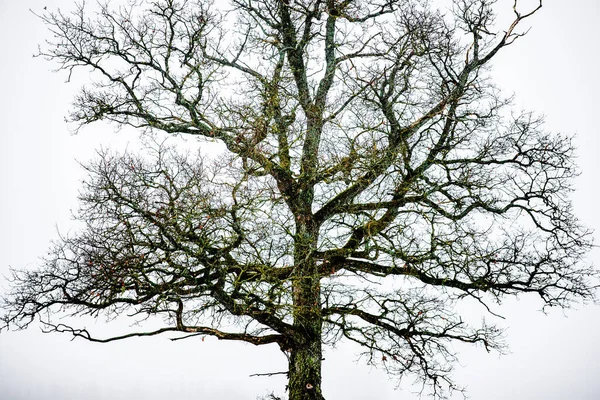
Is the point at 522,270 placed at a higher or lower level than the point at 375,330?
higher

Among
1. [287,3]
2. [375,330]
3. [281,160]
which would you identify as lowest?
[375,330]

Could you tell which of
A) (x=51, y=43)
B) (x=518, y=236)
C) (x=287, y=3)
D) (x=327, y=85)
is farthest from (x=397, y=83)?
(x=51, y=43)

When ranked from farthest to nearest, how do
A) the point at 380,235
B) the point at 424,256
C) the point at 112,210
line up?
the point at 380,235 → the point at 424,256 → the point at 112,210

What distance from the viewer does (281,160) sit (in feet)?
34.4

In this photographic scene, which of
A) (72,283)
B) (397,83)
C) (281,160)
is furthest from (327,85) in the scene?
(72,283)

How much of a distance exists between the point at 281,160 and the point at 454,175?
12.8 feet

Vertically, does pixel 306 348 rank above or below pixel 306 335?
below

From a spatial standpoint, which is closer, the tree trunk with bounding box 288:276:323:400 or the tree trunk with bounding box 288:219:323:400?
the tree trunk with bounding box 288:219:323:400

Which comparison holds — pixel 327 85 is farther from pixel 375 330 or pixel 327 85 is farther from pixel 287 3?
pixel 375 330

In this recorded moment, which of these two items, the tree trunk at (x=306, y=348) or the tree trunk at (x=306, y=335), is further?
the tree trunk at (x=306, y=348)

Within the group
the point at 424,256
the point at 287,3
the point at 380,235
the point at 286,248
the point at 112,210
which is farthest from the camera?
the point at 287,3

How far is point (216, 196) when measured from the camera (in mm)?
8852

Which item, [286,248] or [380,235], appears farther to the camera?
[380,235]

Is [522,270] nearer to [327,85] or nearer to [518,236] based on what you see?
[518,236]
